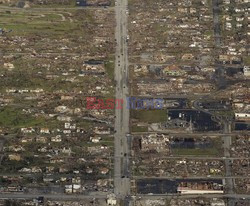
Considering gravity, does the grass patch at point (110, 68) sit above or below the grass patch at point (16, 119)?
above

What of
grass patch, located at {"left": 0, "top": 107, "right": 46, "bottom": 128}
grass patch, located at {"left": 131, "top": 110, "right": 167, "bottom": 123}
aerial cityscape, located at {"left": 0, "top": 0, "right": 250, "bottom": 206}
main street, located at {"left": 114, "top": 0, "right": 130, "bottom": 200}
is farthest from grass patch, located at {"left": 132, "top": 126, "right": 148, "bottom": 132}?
grass patch, located at {"left": 0, "top": 107, "right": 46, "bottom": 128}

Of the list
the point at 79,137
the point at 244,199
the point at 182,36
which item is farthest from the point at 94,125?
the point at 182,36

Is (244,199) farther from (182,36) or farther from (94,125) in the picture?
(182,36)

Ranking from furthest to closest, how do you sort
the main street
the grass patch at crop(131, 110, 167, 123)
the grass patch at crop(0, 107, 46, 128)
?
the grass patch at crop(131, 110, 167, 123) < the grass patch at crop(0, 107, 46, 128) < the main street

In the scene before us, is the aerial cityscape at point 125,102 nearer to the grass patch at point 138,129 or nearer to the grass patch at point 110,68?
the grass patch at point 110,68

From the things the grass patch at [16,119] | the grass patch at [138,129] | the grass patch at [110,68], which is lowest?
the grass patch at [138,129]

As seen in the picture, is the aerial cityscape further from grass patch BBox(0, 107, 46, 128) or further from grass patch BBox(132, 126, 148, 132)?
grass patch BBox(132, 126, 148, 132)

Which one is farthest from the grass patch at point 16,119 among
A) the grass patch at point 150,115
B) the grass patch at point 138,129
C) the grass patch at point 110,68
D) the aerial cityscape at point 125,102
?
the grass patch at point 110,68
